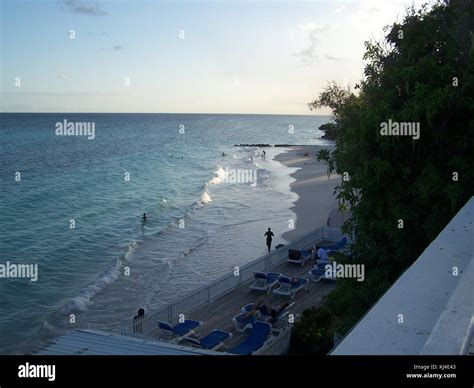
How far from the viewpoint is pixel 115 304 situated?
20.5m

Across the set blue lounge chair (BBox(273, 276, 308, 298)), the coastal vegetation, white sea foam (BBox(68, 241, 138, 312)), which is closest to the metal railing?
blue lounge chair (BBox(273, 276, 308, 298))

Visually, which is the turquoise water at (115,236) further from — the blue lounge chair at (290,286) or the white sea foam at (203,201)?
the blue lounge chair at (290,286)

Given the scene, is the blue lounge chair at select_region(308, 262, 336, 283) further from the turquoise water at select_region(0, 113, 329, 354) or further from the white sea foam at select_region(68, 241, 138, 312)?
the white sea foam at select_region(68, 241, 138, 312)

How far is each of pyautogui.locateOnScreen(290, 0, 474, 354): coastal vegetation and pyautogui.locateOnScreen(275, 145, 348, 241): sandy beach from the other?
16.1m

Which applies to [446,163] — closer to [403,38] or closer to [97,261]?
[403,38]

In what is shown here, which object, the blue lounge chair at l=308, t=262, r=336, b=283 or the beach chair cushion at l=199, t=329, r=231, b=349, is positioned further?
the blue lounge chair at l=308, t=262, r=336, b=283

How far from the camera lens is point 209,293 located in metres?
15.9

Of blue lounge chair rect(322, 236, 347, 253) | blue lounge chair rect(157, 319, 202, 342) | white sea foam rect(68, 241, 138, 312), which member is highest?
blue lounge chair rect(322, 236, 347, 253)

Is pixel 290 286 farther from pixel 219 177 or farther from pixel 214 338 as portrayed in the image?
pixel 219 177

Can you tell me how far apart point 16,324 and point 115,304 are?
12.8ft

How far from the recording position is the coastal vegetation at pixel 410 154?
9016 mm

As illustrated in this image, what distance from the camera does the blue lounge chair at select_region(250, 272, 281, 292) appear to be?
1678 cm

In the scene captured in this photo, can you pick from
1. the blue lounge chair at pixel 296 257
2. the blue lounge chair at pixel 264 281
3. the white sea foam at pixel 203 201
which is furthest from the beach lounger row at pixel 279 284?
the white sea foam at pixel 203 201
